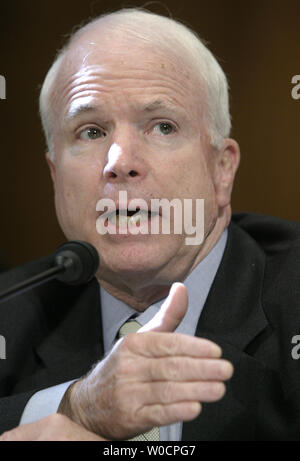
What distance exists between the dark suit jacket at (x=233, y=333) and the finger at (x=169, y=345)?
1.06 feet

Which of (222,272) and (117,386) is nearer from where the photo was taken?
(117,386)

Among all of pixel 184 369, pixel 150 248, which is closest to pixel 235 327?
pixel 150 248

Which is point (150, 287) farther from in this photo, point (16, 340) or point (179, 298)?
point (179, 298)

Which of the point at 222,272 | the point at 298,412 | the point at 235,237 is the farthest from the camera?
the point at 235,237

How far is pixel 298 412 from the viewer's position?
117 centimetres

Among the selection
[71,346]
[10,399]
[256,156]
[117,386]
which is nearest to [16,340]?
[71,346]

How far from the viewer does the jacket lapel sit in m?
1.17

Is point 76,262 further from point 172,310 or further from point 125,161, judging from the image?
point 125,161

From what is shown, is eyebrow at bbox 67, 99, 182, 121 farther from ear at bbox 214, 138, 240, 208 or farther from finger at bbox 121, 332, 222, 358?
finger at bbox 121, 332, 222, 358

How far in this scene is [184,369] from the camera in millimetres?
863

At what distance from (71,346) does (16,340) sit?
0.49 ft

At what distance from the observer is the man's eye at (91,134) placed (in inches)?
55.2

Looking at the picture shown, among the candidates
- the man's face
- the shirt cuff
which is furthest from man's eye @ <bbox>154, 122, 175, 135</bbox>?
the shirt cuff

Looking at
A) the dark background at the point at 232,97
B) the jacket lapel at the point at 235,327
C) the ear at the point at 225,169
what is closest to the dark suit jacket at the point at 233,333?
the jacket lapel at the point at 235,327
